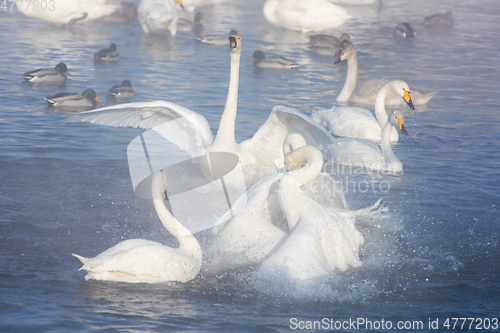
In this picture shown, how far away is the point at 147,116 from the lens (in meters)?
7.55

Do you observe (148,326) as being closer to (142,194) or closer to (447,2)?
(142,194)

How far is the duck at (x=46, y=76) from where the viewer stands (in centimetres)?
1215

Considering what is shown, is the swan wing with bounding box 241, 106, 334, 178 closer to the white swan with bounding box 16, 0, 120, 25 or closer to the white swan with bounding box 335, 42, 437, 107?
the white swan with bounding box 335, 42, 437, 107

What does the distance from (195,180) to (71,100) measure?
412 centimetres

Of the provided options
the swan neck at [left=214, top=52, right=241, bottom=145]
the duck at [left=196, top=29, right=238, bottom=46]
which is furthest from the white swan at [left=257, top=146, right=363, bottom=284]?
the duck at [left=196, top=29, right=238, bottom=46]

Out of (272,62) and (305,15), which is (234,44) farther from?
(305,15)

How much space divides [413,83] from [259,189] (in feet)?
31.5

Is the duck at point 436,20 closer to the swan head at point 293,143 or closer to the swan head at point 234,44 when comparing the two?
the swan head at point 234,44

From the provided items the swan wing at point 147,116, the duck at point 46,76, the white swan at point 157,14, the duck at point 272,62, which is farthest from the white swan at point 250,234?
the white swan at point 157,14

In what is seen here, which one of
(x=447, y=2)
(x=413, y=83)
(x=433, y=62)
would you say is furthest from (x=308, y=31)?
(x=447, y=2)

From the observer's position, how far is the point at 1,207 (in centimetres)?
664

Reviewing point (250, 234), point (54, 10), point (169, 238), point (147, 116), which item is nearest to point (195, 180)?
point (147, 116)

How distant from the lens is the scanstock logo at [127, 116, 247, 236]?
7246 millimetres

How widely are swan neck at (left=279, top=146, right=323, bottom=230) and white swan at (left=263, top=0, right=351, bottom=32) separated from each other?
1591cm
